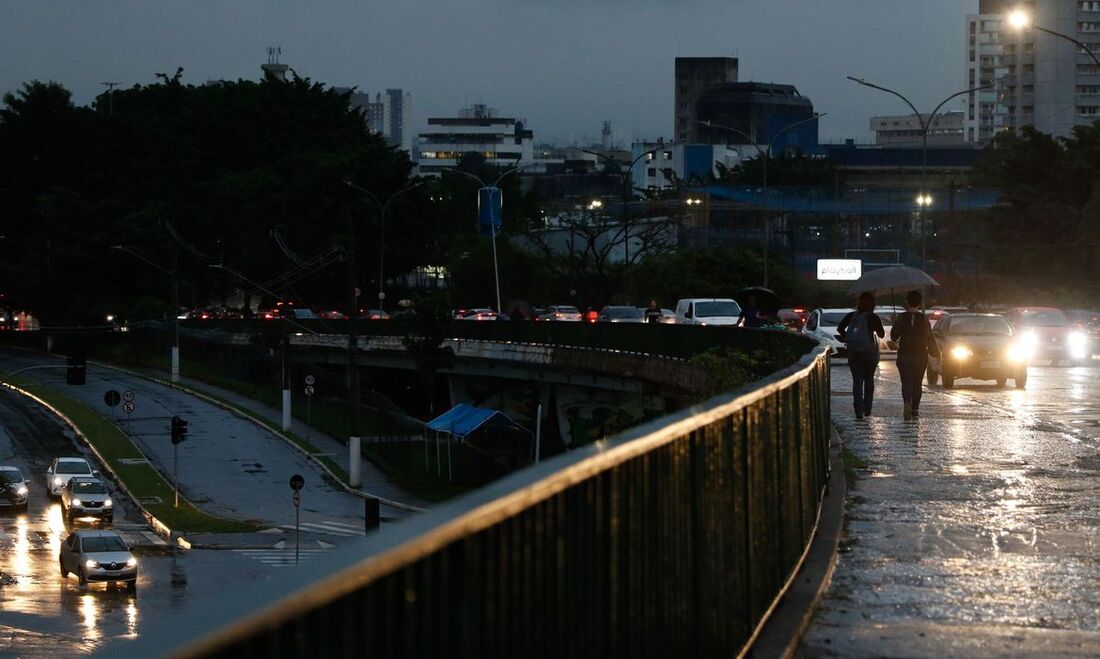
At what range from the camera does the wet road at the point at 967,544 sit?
28.5 ft

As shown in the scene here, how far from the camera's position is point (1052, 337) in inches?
1770

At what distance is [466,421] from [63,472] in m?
14.3

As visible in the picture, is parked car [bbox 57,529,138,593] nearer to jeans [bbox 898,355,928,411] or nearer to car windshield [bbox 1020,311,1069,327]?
jeans [bbox 898,355,928,411]

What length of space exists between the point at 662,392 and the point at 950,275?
5355 centimetres

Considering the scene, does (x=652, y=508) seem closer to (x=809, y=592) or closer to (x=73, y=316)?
(x=809, y=592)

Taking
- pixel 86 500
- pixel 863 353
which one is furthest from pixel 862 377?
pixel 86 500

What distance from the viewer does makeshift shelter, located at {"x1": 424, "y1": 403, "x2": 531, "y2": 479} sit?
5897cm

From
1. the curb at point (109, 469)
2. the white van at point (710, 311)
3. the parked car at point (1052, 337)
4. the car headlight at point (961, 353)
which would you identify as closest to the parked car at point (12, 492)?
the curb at point (109, 469)

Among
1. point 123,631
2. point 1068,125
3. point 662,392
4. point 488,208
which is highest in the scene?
point 1068,125

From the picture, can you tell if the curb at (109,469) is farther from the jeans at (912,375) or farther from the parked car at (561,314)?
the jeans at (912,375)

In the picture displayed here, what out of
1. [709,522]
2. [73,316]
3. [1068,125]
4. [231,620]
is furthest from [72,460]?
[1068,125]

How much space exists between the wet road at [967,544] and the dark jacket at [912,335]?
1183 millimetres

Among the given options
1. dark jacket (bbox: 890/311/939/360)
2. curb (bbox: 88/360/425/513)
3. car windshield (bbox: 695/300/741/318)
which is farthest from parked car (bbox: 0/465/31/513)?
dark jacket (bbox: 890/311/939/360)

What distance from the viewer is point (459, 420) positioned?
60.5 meters
